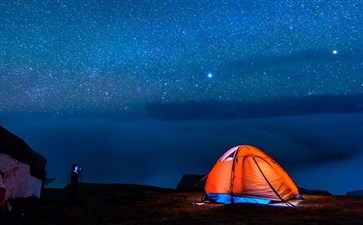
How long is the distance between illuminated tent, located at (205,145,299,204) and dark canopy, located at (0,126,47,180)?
8.62 meters

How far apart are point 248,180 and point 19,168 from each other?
10236 mm

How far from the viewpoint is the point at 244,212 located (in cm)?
1043

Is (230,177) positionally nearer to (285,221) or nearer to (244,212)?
(244,212)

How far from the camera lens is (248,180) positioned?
12.9m

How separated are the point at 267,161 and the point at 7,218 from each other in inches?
370

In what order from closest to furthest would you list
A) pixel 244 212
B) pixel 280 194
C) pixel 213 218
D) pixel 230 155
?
pixel 213 218
pixel 244 212
pixel 280 194
pixel 230 155

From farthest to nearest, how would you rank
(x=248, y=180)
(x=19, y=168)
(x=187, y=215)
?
(x=19, y=168), (x=248, y=180), (x=187, y=215)

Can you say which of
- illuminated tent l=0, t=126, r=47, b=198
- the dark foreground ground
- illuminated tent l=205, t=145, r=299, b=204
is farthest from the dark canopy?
illuminated tent l=205, t=145, r=299, b=204

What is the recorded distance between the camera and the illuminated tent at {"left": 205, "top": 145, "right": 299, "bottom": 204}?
41.6ft

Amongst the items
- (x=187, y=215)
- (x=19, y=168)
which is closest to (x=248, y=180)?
(x=187, y=215)

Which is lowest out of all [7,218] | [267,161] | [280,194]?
[7,218]

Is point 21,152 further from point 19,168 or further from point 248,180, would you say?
point 248,180

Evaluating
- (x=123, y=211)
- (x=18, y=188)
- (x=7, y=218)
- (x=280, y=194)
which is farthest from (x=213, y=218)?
(x=18, y=188)

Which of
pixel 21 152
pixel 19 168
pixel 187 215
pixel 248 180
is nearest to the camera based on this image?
pixel 187 215
